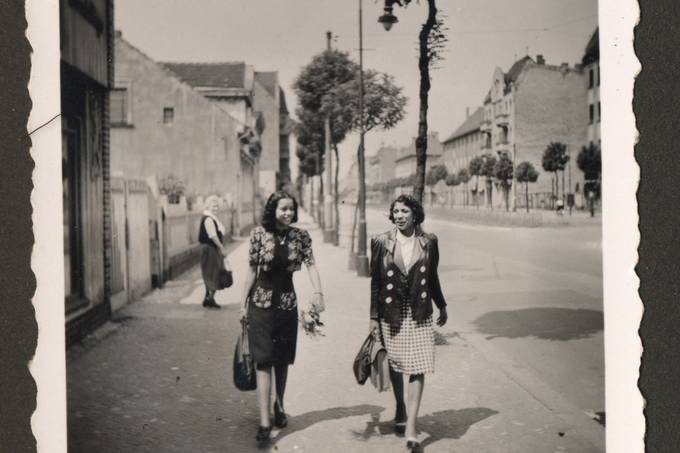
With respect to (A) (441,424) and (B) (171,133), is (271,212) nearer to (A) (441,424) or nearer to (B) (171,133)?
(B) (171,133)

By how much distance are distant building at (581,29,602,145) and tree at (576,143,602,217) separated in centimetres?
6

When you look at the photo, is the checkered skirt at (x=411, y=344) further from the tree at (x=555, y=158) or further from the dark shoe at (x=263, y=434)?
the tree at (x=555, y=158)

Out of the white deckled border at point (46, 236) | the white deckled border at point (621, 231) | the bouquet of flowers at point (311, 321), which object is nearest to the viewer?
the white deckled border at point (46, 236)

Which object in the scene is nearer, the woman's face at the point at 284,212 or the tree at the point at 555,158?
the woman's face at the point at 284,212

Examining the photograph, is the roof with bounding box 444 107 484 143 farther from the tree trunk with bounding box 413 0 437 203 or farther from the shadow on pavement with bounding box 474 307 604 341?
the shadow on pavement with bounding box 474 307 604 341

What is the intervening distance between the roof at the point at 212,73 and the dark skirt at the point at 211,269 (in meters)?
1.36

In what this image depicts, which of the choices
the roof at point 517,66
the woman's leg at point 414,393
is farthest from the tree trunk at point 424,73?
the woman's leg at point 414,393

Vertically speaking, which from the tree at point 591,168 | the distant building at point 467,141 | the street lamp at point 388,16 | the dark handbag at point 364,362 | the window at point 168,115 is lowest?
the dark handbag at point 364,362

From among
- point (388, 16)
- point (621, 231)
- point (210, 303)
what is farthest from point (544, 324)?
point (210, 303)

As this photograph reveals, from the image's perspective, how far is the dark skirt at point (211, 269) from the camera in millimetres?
4979

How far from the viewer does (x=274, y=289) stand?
396 centimetres

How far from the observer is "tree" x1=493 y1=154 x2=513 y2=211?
4.85m

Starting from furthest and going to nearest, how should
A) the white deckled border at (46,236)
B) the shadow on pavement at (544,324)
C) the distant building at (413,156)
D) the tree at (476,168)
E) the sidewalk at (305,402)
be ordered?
the tree at (476,168)
the distant building at (413,156)
the shadow on pavement at (544,324)
the sidewalk at (305,402)
the white deckled border at (46,236)

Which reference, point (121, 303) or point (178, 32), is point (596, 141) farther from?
point (121, 303)
